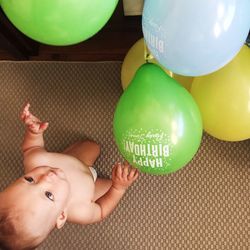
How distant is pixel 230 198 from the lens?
1.09 metres

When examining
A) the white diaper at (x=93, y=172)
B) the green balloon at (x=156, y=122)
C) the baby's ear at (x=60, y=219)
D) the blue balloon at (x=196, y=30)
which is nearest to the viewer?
the blue balloon at (x=196, y=30)

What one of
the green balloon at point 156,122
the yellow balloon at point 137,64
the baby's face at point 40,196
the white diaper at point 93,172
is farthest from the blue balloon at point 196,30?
the white diaper at point 93,172

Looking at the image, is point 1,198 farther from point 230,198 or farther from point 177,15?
point 230,198

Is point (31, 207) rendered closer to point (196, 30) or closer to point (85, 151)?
point (85, 151)

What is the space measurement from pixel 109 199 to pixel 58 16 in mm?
498

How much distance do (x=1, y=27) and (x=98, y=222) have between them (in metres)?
0.61

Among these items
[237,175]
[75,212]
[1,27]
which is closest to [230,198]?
[237,175]

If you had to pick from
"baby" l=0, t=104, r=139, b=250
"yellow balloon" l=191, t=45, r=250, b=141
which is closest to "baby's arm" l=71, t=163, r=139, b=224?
"baby" l=0, t=104, r=139, b=250

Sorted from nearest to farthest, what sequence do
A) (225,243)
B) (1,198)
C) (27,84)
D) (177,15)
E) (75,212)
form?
(177,15) < (1,198) < (75,212) < (225,243) < (27,84)

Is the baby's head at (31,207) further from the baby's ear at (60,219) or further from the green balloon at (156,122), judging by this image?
the green balloon at (156,122)

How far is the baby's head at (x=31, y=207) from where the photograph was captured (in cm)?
79

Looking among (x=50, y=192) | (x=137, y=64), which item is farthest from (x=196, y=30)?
(x=50, y=192)

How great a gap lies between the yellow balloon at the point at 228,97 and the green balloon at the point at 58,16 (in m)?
0.27

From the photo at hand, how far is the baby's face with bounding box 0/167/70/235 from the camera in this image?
80 centimetres
